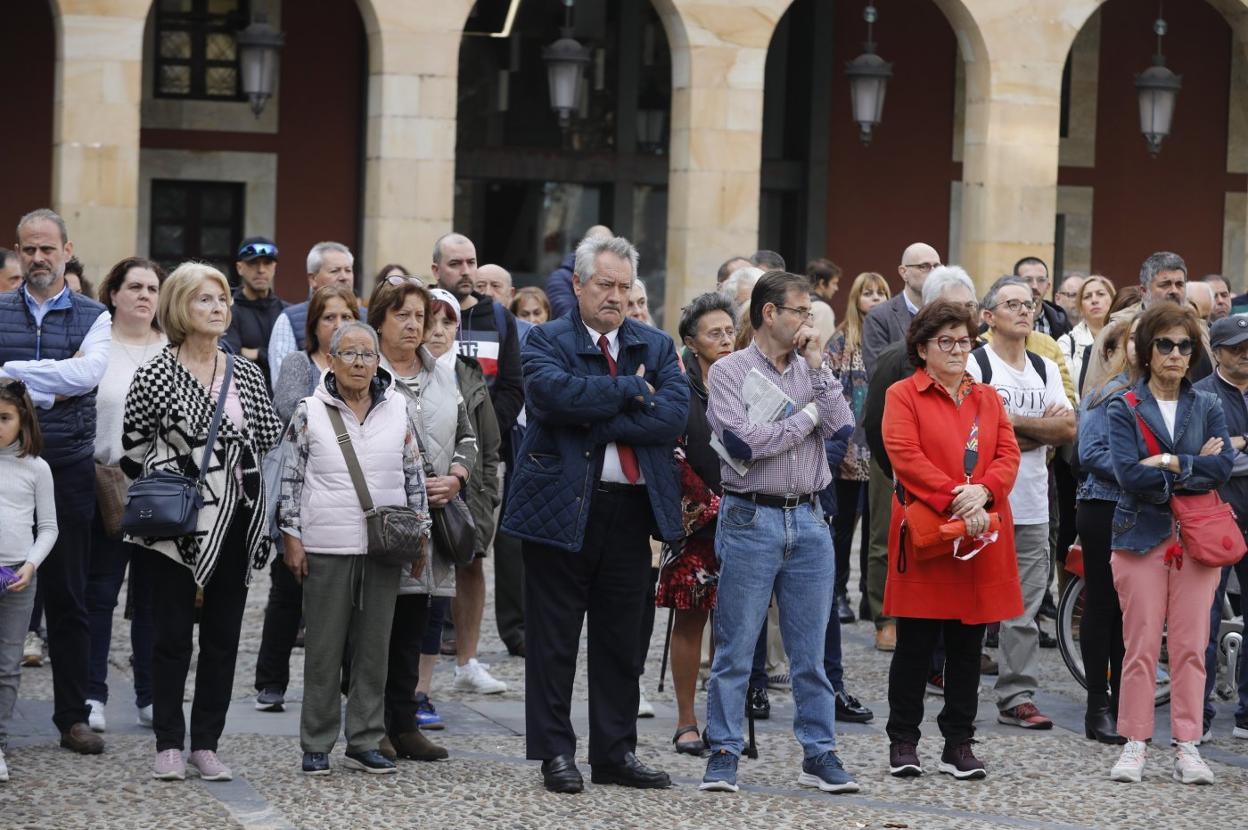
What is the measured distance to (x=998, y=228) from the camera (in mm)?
18828

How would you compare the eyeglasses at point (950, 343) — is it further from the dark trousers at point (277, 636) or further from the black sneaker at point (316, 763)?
the dark trousers at point (277, 636)

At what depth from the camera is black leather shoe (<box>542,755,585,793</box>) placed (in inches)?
279

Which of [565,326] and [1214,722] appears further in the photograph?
[1214,722]

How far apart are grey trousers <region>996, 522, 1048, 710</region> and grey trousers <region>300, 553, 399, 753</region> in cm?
277

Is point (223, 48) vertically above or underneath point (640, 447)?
above

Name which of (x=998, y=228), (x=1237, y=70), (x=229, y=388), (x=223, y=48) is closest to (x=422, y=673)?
(x=229, y=388)

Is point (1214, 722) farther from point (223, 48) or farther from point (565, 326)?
point (223, 48)

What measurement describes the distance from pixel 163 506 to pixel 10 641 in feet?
3.18

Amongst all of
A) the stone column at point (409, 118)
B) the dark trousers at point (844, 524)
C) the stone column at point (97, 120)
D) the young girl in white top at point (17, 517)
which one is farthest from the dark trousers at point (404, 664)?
the stone column at point (409, 118)

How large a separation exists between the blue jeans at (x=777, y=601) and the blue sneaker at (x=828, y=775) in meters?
0.03

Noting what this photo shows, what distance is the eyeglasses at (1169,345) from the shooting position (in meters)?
7.77

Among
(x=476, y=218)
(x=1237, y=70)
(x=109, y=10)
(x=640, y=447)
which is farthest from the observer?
(x=1237, y=70)

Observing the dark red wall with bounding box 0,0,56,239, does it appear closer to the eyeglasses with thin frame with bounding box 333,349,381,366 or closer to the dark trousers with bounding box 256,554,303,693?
the dark trousers with bounding box 256,554,303,693

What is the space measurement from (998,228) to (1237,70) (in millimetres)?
6177
